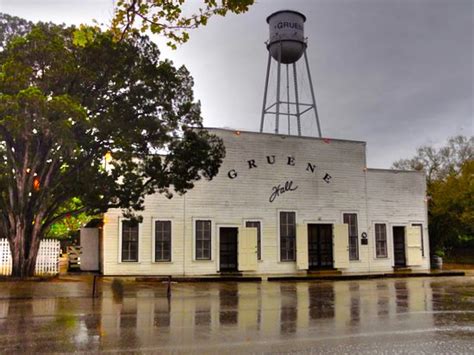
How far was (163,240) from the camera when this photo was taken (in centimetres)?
2294

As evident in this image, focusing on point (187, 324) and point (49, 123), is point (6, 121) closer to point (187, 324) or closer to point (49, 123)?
point (49, 123)

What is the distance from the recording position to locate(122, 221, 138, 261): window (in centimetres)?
2234

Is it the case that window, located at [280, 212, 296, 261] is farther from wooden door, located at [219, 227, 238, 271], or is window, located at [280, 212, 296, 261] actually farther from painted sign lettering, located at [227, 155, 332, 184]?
painted sign lettering, located at [227, 155, 332, 184]

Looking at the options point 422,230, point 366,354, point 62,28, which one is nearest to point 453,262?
point 422,230

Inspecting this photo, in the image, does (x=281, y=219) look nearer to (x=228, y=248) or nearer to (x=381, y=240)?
(x=228, y=248)

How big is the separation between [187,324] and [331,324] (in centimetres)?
260

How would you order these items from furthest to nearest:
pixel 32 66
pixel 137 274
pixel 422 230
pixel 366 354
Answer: pixel 422 230, pixel 137 274, pixel 32 66, pixel 366 354

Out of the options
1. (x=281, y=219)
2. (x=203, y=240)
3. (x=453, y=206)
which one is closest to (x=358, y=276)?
(x=281, y=219)

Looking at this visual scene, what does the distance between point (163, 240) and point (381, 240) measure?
11.1 metres

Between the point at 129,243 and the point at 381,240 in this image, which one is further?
the point at 381,240

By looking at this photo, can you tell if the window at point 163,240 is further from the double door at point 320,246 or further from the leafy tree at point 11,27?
the leafy tree at point 11,27

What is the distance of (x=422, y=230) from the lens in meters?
27.8

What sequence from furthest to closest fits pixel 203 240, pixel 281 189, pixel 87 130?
pixel 281 189
pixel 203 240
pixel 87 130

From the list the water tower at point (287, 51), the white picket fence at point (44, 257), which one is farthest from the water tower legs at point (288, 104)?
the white picket fence at point (44, 257)
